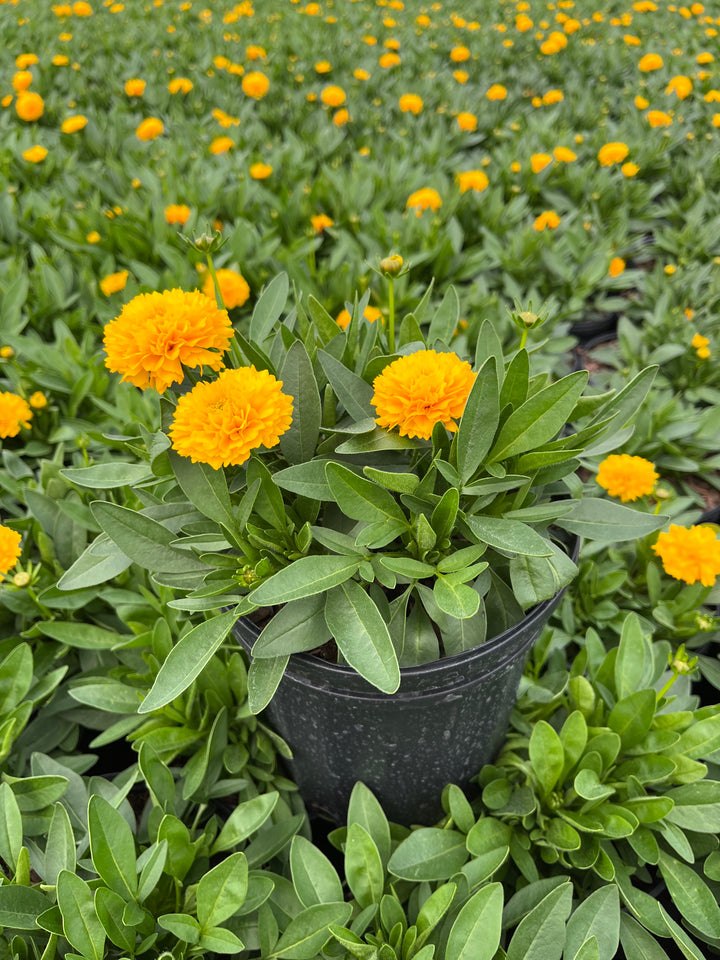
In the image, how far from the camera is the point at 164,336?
827 millimetres

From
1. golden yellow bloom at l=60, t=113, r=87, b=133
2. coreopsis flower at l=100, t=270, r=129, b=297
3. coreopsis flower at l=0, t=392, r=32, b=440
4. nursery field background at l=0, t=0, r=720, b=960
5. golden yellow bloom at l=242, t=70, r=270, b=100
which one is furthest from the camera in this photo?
golden yellow bloom at l=242, t=70, r=270, b=100

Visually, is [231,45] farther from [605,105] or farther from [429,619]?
[429,619]

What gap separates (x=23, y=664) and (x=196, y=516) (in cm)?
56

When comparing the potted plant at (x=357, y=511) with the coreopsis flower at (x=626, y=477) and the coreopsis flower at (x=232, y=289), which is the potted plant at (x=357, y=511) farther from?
the coreopsis flower at (x=232, y=289)

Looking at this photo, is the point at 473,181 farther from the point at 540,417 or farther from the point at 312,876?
the point at 312,876

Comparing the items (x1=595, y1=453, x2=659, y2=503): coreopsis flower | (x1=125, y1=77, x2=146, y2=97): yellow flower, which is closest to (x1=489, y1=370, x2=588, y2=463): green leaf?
(x1=595, y1=453, x2=659, y2=503): coreopsis flower

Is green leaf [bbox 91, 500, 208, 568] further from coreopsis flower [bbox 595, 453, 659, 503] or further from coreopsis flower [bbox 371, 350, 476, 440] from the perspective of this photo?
coreopsis flower [bbox 595, 453, 659, 503]

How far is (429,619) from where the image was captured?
3.28 ft

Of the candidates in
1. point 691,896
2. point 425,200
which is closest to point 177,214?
point 425,200

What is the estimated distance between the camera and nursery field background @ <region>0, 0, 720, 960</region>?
1.04m

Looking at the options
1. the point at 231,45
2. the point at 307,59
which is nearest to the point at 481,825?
the point at 307,59

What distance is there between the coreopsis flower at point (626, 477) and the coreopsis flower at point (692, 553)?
114 millimetres

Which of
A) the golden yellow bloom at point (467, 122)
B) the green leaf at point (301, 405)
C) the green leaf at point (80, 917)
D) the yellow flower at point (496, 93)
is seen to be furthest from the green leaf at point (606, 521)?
the yellow flower at point (496, 93)

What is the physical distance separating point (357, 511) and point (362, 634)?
0.53ft
